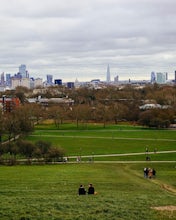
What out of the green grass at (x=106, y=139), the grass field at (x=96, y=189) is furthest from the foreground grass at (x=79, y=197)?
the green grass at (x=106, y=139)

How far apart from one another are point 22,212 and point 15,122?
53.5 meters

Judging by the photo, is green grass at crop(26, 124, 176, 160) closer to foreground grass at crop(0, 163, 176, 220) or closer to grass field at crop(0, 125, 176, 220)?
grass field at crop(0, 125, 176, 220)

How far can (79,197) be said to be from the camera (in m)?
23.2

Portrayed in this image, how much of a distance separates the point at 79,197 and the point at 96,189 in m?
4.92

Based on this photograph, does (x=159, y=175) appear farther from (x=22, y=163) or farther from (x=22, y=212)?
(x=22, y=212)

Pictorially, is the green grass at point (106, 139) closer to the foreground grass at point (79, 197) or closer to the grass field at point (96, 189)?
the grass field at point (96, 189)

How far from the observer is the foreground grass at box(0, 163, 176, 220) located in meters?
17.5

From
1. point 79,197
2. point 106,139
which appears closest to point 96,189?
point 79,197

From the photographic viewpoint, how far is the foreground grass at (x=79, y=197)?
17531 millimetres

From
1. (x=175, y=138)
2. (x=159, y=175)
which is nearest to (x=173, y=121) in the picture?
(x=175, y=138)

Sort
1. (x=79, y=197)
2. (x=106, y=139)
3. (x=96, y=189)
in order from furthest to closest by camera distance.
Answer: (x=106, y=139) → (x=96, y=189) → (x=79, y=197)

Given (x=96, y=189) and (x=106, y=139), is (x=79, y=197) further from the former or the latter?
(x=106, y=139)

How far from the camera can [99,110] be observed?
366 ft

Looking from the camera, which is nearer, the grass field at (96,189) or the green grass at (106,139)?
the grass field at (96,189)
